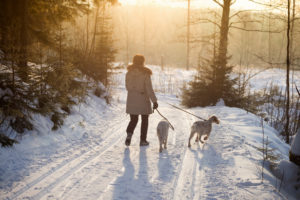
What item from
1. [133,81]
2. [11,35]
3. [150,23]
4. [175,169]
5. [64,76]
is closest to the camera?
[175,169]

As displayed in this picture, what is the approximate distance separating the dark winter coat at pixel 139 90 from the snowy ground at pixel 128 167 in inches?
42.7

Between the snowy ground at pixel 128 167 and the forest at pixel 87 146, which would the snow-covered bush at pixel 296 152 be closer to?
the forest at pixel 87 146

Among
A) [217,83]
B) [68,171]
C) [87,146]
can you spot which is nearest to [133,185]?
[68,171]

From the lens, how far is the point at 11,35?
495 centimetres

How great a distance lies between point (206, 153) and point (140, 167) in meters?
1.93

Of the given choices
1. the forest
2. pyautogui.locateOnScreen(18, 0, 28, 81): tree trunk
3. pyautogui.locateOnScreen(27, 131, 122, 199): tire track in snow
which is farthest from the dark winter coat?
pyautogui.locateOnScreen(18, 0, 28, 81): tree trunk

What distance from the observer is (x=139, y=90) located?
5.95 m

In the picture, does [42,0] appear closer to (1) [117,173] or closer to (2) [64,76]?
(2) [64,76]

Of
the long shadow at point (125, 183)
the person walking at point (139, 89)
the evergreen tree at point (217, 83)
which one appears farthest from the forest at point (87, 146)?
the evergreen tree at point (217, 83)

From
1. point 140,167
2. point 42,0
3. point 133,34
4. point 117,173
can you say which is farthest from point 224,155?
point 133,34

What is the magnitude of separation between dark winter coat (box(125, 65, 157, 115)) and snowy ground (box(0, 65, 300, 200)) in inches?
42.7

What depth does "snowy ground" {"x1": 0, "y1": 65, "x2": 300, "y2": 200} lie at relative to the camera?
3.71 m

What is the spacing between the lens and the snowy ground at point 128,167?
371 cm

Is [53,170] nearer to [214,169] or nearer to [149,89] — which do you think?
[149,89]
